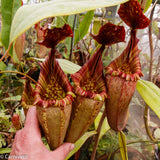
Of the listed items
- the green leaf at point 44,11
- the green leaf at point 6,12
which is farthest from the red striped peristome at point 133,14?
the green leaf at point 6,12

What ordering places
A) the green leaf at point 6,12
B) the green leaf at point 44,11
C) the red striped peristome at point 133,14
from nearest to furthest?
the green leaf at point 44,11 → the red striped peristome at point 133,14 → the green leaf at point 6,12

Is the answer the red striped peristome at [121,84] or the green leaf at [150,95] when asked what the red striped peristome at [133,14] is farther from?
the green leaf at [150,95]

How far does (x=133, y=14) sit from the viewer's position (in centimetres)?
49

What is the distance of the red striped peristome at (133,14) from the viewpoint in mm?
470

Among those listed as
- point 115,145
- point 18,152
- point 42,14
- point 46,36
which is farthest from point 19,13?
point 115,145

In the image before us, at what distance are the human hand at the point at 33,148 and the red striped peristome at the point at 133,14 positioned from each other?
0.54 metres

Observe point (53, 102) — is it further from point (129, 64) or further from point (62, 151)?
point (129, 64)

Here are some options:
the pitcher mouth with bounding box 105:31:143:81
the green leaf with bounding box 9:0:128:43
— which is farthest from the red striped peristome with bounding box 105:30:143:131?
the green leaf with bounding box 9:0:128:43

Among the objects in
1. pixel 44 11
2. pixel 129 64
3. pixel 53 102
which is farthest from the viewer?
pixel 129 64

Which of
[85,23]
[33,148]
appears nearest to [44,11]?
[33,148]

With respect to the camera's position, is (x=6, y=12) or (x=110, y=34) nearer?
(x=110, y=34)

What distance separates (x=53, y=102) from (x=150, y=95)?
0.39 metres

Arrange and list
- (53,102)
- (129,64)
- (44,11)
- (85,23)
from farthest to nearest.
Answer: (85,23) → (129,64) → (53,102) → (44,11)

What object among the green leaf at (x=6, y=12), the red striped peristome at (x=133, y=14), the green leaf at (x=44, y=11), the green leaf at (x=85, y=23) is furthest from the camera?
the green leaf at (x=85, y=23)
